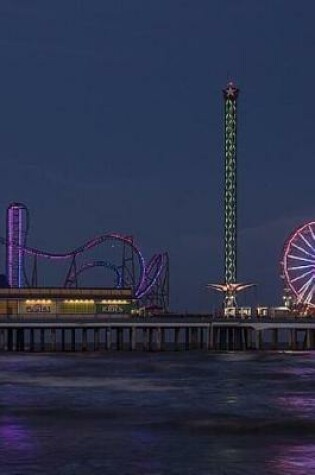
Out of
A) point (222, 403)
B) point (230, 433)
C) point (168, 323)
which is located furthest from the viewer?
point (168, 323)

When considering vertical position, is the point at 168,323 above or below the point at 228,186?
below

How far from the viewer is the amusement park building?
133875mm

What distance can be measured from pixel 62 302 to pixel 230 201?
83.5ft

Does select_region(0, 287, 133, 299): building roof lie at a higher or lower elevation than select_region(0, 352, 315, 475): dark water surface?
higher

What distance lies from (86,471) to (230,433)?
8516 millimetres

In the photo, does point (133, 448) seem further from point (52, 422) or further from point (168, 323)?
point (168, 323)

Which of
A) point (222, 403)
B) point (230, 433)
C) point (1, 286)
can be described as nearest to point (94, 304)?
point (1, 286)

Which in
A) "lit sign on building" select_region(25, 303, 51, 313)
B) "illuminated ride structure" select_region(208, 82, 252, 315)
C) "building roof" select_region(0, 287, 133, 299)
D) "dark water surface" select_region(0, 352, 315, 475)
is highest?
"illuminated ride structure" select_region(208, 82, 252, 315)

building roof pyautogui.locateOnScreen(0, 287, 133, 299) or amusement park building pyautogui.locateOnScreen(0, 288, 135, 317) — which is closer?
amusement park building pyautogui.locateOnScreen(0, 288, 135, 317)

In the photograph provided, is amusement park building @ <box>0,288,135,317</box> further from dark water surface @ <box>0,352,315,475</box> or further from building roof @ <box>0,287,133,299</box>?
dark water surface @ <box>0,352,315,475</box>

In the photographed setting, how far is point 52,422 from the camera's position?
35000mm

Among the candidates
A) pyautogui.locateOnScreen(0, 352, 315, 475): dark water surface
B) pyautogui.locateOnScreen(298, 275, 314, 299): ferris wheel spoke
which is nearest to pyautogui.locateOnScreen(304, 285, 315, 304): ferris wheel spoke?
pyautogui.locateOnScreen(298, 275, 314, 299): ferris wheel spoke

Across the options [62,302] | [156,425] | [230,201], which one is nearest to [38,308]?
[62,302]

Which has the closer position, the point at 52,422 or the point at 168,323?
the point at 52,422
